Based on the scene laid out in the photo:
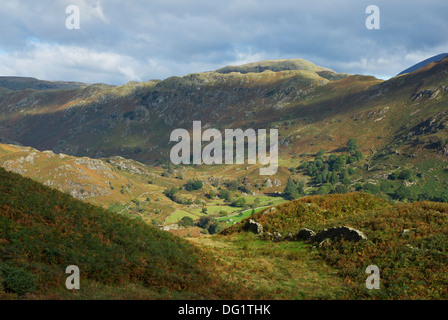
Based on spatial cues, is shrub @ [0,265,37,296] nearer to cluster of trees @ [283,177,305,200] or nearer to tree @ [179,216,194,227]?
tree @ [179,216,194,227]

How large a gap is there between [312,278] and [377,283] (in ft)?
12.9

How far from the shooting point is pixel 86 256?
16484mm

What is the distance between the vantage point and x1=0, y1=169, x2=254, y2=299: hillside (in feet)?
45.5

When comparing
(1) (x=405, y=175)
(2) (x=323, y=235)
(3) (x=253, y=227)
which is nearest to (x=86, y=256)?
(2) (x=323, y=235)

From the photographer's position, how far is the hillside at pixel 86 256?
45.5ft

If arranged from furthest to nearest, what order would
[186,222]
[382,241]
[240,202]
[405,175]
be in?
[240,202] → [405,175] → [186,222] → [382,241]

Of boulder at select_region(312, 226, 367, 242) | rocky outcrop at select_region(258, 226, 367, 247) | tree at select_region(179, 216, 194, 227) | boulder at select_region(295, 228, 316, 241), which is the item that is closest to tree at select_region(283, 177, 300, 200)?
tree at select_region(179, 216, 194, 227)

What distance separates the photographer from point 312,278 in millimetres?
19297

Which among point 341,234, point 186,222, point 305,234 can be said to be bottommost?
A: point 186,222

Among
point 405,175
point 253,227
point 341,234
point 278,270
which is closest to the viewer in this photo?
point 278,270

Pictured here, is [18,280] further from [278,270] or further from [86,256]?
[278,270]

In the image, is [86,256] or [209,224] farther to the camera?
[209,224]
